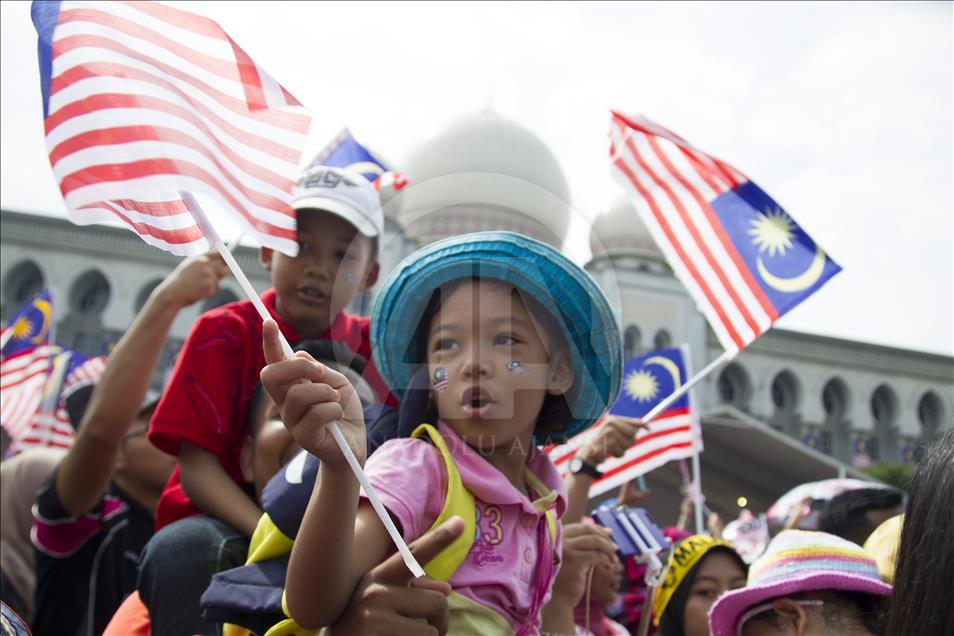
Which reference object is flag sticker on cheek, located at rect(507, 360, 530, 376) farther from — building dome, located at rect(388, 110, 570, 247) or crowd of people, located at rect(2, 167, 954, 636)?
building dome, located at rect(388, 110, 570, 247)

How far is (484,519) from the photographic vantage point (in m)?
1.68

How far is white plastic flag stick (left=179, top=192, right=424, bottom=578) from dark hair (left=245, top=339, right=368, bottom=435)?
1.76 ft

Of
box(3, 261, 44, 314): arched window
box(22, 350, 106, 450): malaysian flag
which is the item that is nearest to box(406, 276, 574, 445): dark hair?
box(22, 350, 106, 450): malaysian flag

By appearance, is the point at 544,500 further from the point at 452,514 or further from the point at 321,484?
the point at 321,484

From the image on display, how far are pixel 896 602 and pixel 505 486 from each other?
763 millimetres

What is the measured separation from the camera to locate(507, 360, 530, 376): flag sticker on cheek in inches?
67.2

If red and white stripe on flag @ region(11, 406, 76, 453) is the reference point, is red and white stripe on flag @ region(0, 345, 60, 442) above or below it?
above

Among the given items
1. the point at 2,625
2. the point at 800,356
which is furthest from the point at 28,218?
the point at 2,625

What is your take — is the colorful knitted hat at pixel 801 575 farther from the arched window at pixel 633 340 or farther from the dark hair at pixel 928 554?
the arched window at pixel 633 340

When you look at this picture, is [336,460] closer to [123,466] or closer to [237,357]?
[237,357]

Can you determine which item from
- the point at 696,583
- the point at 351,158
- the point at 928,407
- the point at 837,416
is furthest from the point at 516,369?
the point at 928,407

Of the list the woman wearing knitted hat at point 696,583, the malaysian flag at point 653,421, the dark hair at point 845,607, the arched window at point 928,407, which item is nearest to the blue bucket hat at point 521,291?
the dark hair at point 845,607

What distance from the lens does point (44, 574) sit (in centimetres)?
296

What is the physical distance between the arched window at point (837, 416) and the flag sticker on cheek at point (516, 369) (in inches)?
1300
